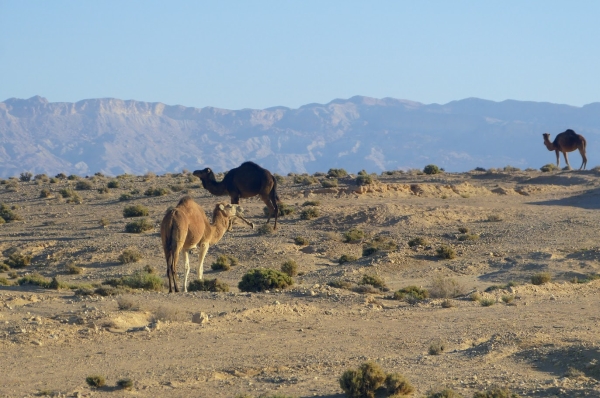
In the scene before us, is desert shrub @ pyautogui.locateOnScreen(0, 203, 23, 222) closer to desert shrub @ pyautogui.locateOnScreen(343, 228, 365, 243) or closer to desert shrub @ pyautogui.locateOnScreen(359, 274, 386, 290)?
desert shrub @ pyautogui.locateOnScreen(343, 228, 365, 243)

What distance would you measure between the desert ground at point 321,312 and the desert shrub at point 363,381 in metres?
0.32

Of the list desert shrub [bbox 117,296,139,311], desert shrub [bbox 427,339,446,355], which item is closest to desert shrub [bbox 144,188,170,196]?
desert shrub [bbox 117,296,139,311]

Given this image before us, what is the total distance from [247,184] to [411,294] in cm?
1166

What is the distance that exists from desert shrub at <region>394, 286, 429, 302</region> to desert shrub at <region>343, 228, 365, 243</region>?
28.6ft

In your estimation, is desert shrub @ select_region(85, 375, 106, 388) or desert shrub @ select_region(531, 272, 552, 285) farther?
desert shrub @ select_region(531, 272, 552, 285)

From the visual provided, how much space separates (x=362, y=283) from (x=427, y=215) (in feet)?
40.8

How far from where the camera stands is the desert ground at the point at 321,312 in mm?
11883

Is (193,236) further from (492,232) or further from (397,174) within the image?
(397,174)

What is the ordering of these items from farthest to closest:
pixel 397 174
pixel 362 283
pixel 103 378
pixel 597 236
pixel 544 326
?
pixel 397 174 < pixel 597 236 < pixel 362 283 < pixel 544 326 < pixel 103 378

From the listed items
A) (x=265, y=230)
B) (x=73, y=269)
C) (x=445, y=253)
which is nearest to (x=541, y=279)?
(x=445, y=253)

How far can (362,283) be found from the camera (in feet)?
68.8

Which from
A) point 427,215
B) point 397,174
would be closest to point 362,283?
point 427,215

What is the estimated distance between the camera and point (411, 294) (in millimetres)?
19422

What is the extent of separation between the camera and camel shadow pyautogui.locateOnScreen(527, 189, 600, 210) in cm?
3809
